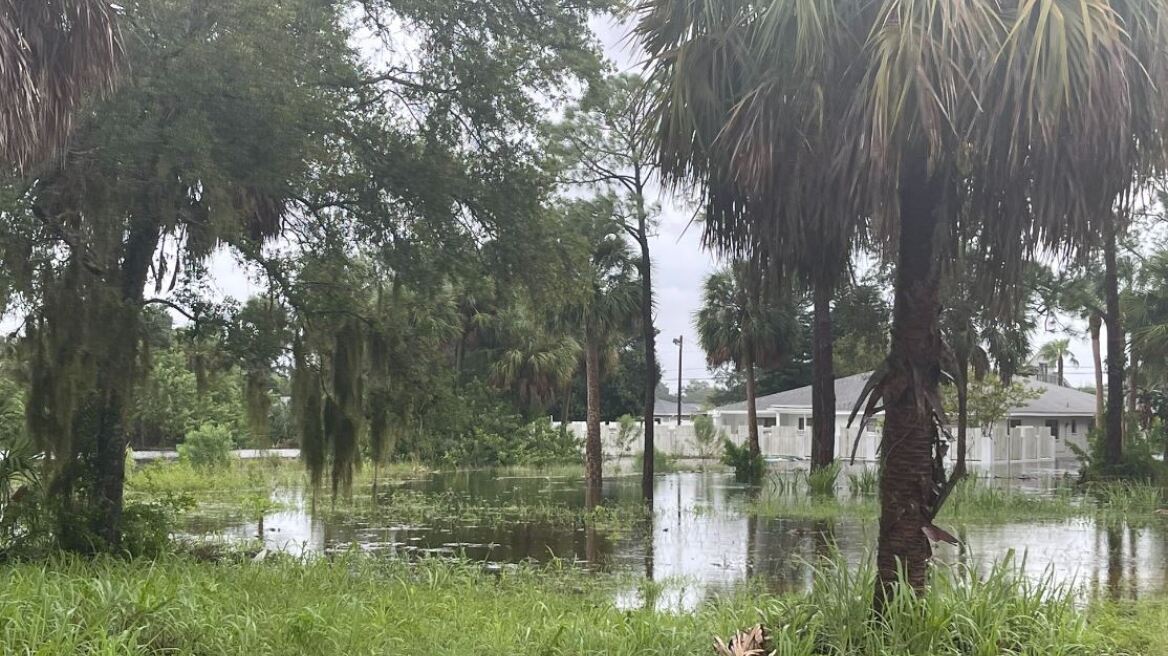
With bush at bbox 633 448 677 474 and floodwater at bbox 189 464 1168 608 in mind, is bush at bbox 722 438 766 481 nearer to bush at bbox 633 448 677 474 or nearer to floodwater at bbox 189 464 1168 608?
floodwater at bbox 189 464 1168 608

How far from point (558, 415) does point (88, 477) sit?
47.4 m

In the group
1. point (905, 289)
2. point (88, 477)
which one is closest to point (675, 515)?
point (88, 477)

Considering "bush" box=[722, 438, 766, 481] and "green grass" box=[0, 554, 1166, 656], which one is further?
"bush" box=[722, 438, 766, 481]

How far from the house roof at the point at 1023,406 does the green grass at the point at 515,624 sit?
37065 millimetres

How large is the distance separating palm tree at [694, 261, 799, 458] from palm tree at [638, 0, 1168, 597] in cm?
2579

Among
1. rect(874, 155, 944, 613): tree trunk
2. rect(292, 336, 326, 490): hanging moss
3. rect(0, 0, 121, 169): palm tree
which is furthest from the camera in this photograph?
rect(292, 336, 326, 490): hanging moss

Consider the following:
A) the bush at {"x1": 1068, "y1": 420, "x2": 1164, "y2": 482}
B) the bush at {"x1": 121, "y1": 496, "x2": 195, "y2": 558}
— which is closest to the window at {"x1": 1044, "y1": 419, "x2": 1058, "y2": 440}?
the bush at {"x1": 1068, "y1": 420, "x2": 1164, "y2": 482}

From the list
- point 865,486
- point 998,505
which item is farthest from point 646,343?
point 998,505

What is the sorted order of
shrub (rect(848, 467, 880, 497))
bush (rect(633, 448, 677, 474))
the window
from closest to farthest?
shrub (rect(848, 467, 880, 497)) < bush (rect(633, 448, 677, 474)) < the window

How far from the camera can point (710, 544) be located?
51.7 ft

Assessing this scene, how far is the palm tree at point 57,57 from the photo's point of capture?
7109 mm

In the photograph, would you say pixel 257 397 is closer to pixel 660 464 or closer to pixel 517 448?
pixel 660 464

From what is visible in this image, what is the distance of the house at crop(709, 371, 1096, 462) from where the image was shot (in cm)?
4075

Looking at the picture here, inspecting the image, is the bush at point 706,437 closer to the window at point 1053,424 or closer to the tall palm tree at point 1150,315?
the window at point 1053,424
